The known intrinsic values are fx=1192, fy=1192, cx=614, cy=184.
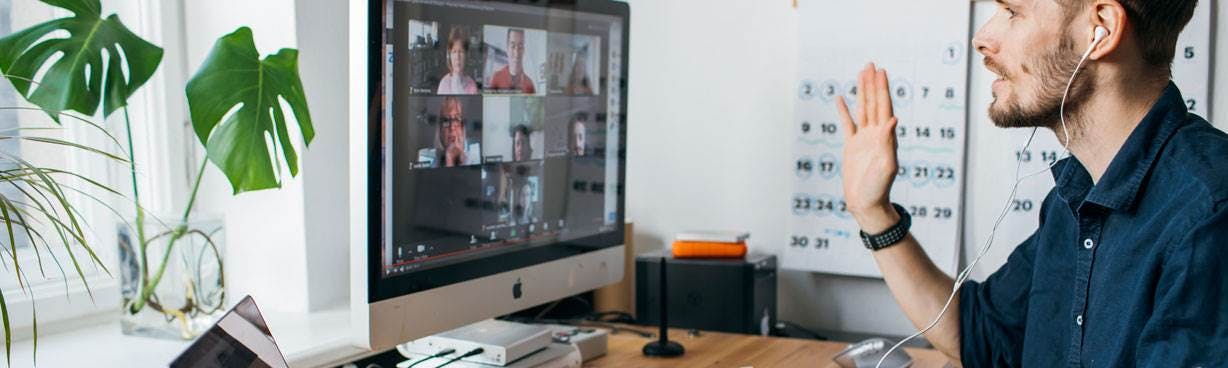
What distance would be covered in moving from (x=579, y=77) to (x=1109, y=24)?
782mm

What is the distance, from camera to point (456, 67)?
1605 millimetres

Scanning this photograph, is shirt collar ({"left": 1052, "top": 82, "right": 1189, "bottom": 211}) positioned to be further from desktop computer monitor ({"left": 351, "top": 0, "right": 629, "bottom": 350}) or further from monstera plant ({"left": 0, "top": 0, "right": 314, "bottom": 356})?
monstera plant ({"left": 0, "top": 0, "right": 314, "bottom": 356})

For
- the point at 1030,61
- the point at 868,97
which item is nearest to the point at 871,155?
the point at 868,97

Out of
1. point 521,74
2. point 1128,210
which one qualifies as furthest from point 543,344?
point 1128,210

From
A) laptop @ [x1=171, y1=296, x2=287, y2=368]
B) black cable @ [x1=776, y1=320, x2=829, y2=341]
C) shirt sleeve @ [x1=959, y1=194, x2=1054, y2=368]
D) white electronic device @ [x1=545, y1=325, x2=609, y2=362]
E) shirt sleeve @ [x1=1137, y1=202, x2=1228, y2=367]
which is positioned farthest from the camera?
black cable @ [x1=776, y1=320, x2=829, y2=341]

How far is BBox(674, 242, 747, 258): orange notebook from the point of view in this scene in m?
2.33

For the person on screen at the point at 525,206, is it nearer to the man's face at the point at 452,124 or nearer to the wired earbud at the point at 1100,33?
the man's face at the point at 452,124

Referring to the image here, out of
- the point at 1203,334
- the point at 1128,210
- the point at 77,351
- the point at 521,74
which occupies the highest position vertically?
the point at 521,74

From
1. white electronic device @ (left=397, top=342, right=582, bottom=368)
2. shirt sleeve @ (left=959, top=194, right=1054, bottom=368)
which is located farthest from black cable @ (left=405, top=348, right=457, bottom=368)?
shirt sleeve @ (left=959, top=194, right=1054, bottom=368)

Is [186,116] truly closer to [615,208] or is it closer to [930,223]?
[615,208]

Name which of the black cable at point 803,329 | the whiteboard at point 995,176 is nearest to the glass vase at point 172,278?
the black cable at point 803,329

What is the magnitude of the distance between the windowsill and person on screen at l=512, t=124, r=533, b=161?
1.44 feet

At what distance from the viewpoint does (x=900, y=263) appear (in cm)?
185

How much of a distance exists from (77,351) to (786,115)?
1.42 metres
